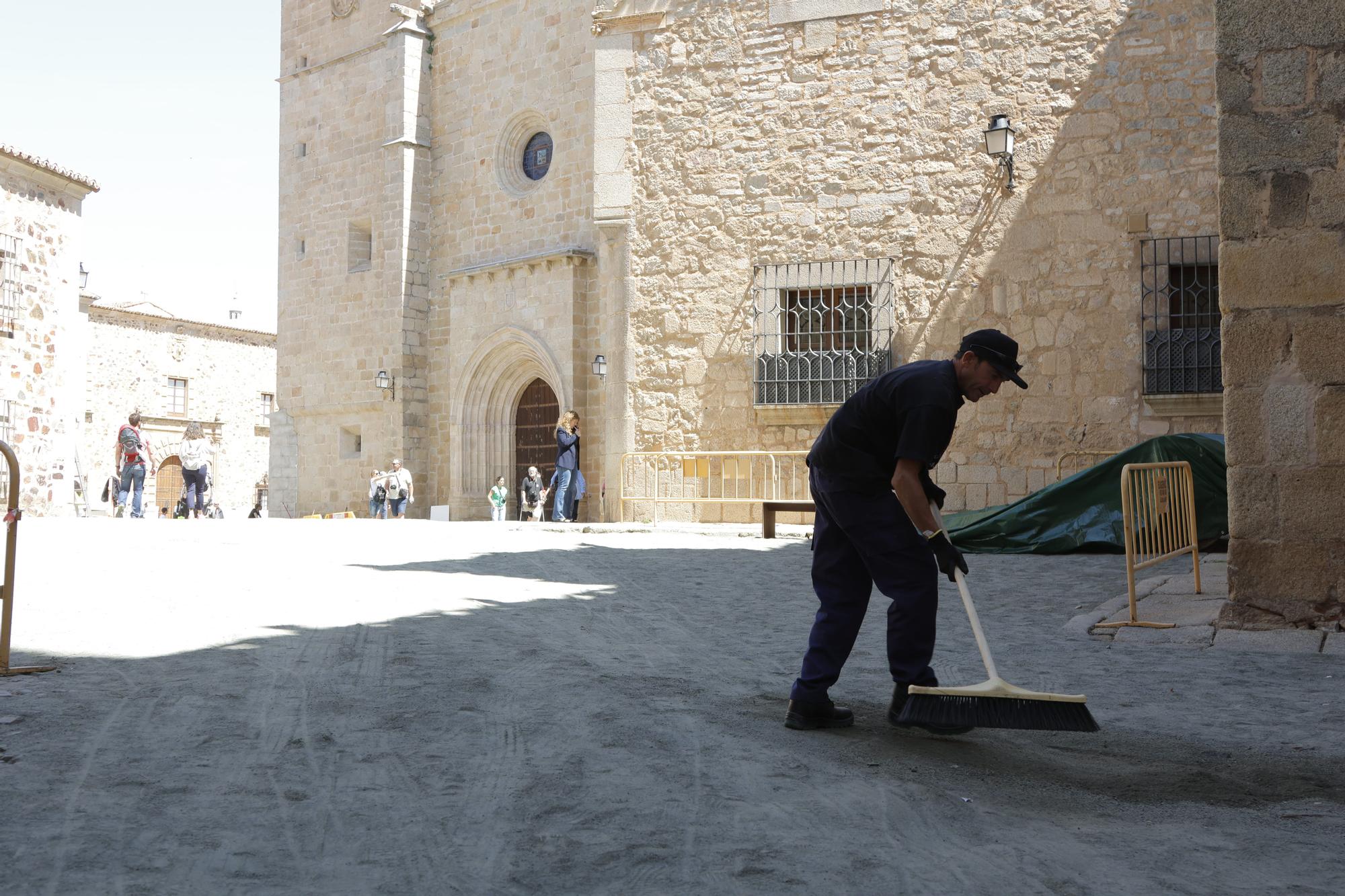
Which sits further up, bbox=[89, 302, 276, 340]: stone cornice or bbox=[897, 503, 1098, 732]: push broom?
bbox=[89, 302, 276, 340]: stone cornice

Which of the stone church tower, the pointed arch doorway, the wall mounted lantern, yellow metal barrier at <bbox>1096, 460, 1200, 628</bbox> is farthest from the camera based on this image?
the pointed arch doorway

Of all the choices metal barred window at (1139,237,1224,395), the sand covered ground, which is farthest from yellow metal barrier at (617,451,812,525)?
the sand covered ground

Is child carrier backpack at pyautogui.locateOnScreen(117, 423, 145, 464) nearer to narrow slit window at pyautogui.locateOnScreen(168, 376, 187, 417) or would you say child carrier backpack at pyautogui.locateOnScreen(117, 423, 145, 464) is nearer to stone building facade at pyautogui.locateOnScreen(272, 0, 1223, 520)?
stone building facade at pyautogui.locateOnScreen(272, 0, 1223, 520)

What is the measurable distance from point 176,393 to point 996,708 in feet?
136

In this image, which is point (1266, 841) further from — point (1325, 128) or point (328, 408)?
point (328, 408)

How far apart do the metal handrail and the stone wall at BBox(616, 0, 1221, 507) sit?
11.8 metres

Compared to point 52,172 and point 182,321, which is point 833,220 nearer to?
point 52,172

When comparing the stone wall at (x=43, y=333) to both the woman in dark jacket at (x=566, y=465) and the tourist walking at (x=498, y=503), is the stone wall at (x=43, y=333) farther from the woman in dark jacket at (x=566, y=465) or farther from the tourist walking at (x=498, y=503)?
the woman in dark jacket at (x=566, y=465)

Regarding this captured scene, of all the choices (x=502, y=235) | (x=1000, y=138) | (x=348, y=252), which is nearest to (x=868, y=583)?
(x=1000, y=138)

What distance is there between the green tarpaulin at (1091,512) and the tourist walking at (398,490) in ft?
39.7

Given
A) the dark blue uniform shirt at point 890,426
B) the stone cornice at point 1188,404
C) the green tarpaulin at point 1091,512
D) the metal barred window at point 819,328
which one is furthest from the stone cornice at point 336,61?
the dark blue uniform shirt at point 890,426

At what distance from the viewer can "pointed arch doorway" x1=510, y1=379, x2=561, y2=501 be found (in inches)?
872

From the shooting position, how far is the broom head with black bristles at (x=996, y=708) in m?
3.74

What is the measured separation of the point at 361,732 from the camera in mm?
3900
